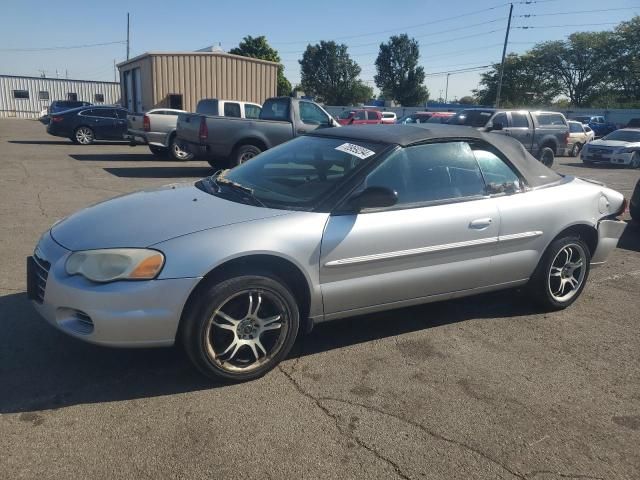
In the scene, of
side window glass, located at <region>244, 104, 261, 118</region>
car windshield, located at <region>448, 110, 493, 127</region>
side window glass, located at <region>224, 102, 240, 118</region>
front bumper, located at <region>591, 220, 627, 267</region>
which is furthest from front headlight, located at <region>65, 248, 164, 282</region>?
car windshield, located at <region>448, 110, 493, 127</region>

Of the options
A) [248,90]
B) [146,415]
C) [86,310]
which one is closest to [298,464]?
[146,415]

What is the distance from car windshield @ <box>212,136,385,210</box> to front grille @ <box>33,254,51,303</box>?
53.5 inches

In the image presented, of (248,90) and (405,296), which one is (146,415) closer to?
(405,296)

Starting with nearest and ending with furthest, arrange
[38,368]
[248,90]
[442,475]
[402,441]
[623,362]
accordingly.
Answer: [442,475], [402,441], [38,368], [623,362], [248,90]

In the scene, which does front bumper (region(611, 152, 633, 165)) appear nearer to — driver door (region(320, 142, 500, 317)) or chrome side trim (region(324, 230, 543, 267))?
chrome side trim (region(324, 230, 543, 267))

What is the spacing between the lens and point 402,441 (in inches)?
107

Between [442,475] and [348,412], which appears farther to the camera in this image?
[348,412]

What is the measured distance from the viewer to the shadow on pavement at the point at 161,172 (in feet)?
39.7

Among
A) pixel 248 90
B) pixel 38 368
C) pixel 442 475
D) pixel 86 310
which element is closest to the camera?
pixel 442 475

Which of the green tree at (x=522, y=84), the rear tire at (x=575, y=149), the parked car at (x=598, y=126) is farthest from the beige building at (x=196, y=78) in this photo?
the green tree at (x=522, y=84)

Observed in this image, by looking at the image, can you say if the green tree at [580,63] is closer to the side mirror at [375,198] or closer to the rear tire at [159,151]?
the rear tire at [159,151]

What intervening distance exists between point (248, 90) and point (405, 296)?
86.4 feet

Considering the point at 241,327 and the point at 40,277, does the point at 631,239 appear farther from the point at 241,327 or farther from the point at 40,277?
the point at 40,277

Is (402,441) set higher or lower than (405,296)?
lower
